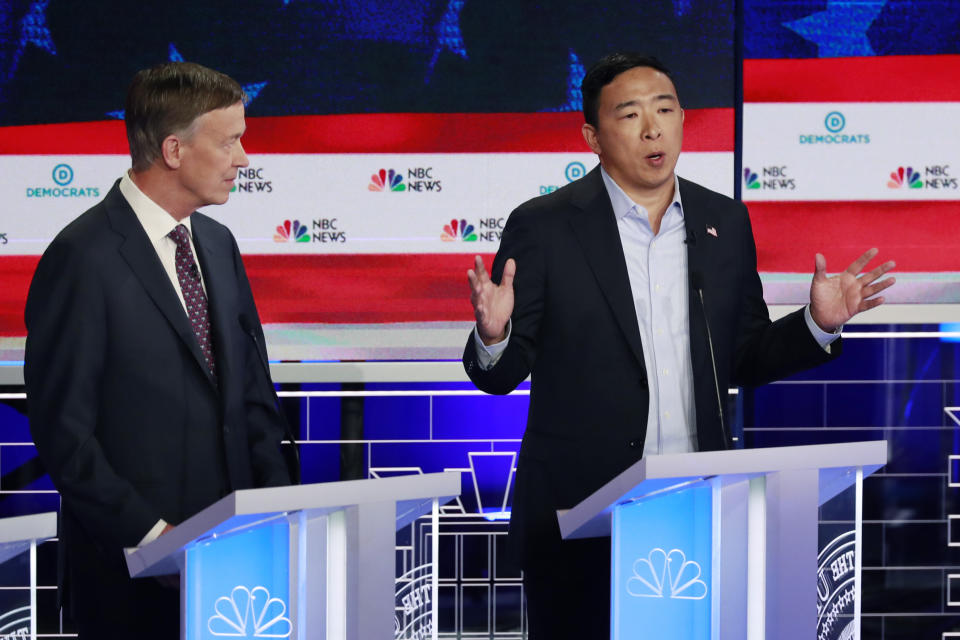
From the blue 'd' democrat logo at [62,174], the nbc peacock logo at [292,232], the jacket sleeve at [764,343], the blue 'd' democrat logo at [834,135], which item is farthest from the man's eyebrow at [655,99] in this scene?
the blue 'd' democrat logo at [62,174]

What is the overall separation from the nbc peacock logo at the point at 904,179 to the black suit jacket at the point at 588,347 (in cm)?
167

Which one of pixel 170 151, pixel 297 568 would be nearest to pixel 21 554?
pixel 297 568

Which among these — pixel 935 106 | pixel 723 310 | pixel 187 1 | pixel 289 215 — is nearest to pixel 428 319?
pixel 289 215

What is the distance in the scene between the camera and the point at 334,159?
4047mm

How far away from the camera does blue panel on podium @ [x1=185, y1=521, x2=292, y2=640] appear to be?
5.61 feet

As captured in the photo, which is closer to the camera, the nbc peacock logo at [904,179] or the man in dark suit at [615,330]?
the man in dark suit at [615,330]

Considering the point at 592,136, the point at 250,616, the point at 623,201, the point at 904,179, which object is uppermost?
the point at 904,179

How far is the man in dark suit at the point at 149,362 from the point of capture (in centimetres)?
217

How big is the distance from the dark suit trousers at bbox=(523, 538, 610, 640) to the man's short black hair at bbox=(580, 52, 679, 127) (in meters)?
0.97

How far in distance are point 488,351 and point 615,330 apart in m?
0.28

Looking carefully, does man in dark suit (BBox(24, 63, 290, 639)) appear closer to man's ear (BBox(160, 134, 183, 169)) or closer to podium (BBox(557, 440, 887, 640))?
man's ear (BBox(160, 134, 183, 169))

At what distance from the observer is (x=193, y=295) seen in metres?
2.38

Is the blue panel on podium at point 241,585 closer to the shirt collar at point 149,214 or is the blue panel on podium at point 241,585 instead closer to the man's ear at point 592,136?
the shirt collar at point 149,214

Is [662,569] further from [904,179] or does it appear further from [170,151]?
[904,179]
